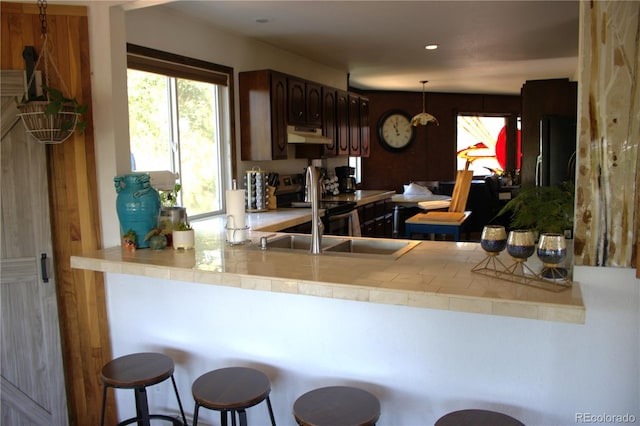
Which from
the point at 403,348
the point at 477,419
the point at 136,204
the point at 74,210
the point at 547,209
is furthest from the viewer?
the point at 74,210

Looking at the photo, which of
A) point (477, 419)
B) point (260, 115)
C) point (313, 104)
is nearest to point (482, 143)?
point (313, 104)

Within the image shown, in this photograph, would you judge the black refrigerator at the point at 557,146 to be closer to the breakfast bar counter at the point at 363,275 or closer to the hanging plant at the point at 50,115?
the breakfast bar counter at the point at 363,275

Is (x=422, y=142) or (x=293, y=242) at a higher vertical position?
(x=422, y=142)

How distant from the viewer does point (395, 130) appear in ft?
29.9

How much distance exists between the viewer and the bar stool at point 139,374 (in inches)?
79.9

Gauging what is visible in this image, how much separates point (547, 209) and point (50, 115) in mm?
2135

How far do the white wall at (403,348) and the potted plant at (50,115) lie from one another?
0.78 metres

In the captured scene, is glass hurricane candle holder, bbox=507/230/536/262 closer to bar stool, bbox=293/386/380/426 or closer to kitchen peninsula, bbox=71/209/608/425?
kitchen peninsula, bbox=71/209/608/425

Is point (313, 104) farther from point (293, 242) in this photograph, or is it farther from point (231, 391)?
point (231, 391)

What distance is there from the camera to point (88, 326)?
267 cm

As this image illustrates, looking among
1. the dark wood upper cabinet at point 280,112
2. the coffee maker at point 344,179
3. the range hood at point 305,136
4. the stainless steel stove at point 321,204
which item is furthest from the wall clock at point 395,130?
the stainless steel stove at point 321,204

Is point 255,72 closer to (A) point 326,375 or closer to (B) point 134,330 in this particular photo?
(B) point 134,330

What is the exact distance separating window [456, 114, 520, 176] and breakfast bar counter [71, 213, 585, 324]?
7.64 m

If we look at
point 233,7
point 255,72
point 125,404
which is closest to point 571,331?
point 125,404
